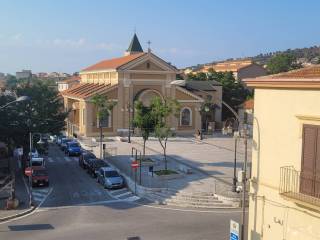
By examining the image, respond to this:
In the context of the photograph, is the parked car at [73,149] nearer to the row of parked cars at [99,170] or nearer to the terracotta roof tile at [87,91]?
the row of parked cars at [99,170]

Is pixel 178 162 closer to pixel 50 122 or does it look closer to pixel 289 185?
pixel 50 122

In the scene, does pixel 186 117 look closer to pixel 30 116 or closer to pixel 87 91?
pixel 87 91

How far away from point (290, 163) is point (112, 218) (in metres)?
14.4

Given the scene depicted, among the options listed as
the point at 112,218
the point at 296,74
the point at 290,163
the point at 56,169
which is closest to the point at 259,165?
the point at 290,163

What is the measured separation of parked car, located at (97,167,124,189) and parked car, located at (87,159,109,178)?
2.48 m

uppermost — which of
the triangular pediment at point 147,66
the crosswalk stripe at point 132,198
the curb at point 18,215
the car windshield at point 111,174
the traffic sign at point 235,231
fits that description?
the triangular pediment at point 147,66

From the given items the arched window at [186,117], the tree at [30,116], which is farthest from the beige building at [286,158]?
the arched window at [186,117]

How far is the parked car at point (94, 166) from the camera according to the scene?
37975 mm

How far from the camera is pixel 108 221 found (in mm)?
24922

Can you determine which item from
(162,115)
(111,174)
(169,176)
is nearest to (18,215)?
(111,174)

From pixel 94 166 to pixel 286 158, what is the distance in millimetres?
26914

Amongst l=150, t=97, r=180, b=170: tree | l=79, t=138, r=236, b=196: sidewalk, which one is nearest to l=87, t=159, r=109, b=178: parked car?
l=79, t=138, r=236, b=196: sidewalk

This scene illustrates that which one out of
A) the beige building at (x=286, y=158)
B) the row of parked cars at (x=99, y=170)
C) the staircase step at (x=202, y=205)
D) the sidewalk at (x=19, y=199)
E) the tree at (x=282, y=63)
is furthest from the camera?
the tree at (x=282, y=63)

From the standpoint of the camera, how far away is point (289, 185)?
13.2 m
